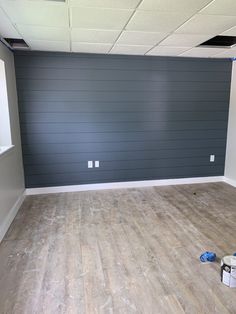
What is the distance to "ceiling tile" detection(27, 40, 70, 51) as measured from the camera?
3300 mm

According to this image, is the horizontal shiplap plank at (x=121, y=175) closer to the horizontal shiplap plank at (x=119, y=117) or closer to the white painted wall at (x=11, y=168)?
the white painted wall at (x=11, y=168)

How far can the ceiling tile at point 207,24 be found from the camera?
8.02ft

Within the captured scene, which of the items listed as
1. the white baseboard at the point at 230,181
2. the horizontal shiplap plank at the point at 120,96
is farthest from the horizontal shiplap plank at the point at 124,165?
the horizontal shiplap plank at the point at 120,96

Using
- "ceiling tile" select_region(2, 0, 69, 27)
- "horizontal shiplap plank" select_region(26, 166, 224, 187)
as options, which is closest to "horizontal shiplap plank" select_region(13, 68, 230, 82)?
"ceiling tile" select_region(2, 0, 69, 27)

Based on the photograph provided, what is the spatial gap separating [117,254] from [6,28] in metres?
2.71

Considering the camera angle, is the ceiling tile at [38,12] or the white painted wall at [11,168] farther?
the white painted wall at [11,168]

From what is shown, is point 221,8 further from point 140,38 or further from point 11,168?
point 11,168

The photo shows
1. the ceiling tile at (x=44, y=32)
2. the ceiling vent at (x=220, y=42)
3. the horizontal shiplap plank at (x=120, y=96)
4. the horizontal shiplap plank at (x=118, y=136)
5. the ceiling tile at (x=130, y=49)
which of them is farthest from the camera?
the horizontal shiplap plank at (x=118, y=136)

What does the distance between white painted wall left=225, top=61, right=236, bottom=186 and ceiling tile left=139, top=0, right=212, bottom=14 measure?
266 centimetres

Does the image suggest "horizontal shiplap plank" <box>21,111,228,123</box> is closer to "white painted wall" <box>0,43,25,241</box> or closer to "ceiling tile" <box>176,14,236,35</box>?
"white painted wall" <box>0,43,25,241</box>

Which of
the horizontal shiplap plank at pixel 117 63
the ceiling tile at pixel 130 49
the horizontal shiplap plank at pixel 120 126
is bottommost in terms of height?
the horizontal shiplap plank at pixel 120 126

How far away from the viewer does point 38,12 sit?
229cm

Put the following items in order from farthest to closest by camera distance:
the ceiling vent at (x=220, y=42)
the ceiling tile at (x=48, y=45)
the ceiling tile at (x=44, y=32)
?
1. the ceiling vent at (x=220, y=42)
2. the ceiling tile at (x=48, y=45)
3. the ceiling tile at (x=44, y=32)

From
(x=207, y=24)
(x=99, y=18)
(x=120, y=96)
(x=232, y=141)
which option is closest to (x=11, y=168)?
(x=120, y=96)
